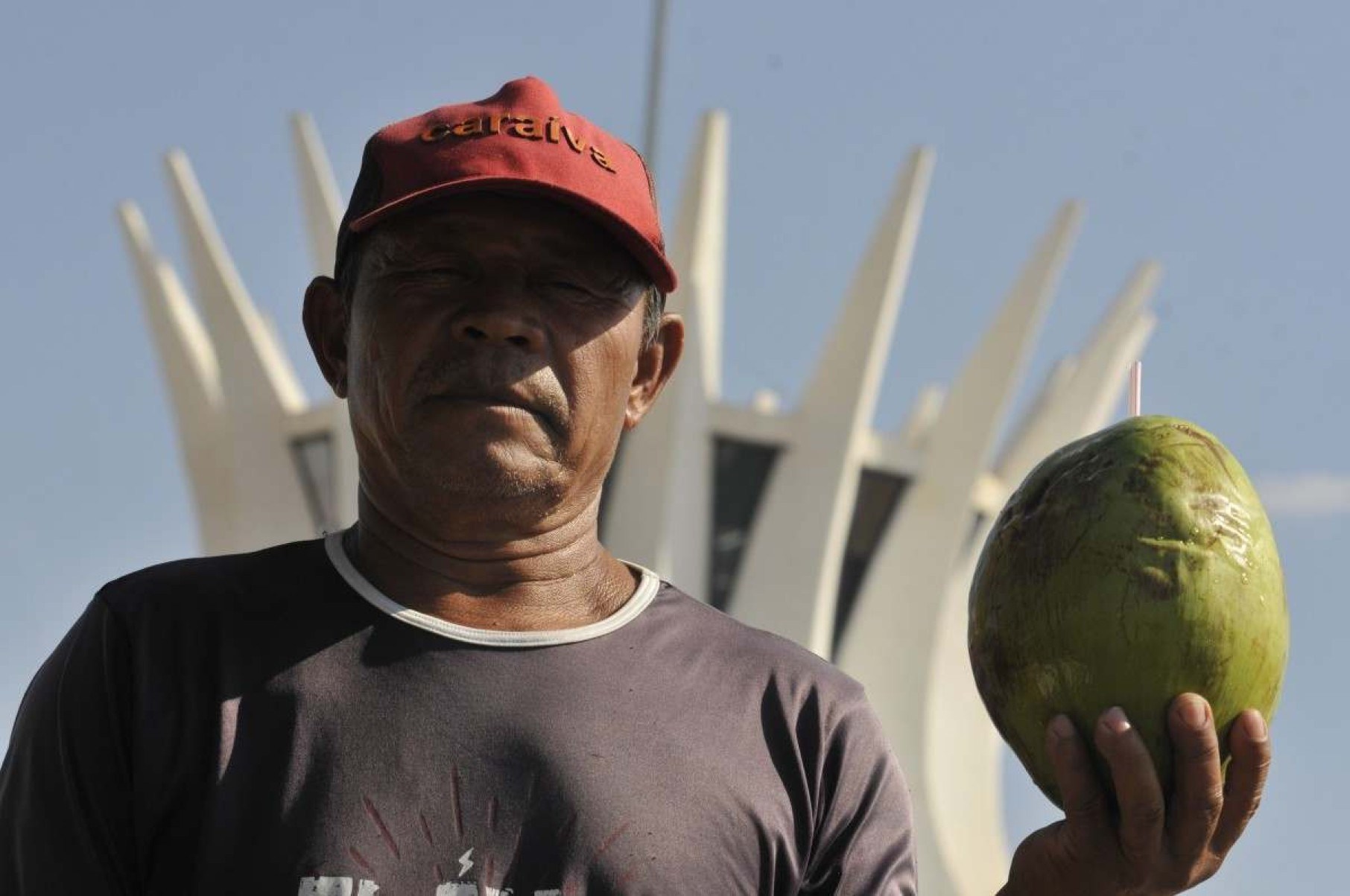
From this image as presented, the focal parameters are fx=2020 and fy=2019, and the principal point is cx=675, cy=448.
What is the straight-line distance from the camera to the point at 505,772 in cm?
247

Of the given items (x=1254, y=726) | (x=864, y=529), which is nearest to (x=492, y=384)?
(x=1254, y=726)

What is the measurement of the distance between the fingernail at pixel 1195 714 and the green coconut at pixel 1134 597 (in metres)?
0.09

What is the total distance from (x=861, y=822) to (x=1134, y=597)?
1.55ft

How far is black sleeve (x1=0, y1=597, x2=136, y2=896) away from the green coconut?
1190 mm

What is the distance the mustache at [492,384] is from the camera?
8.61 ft

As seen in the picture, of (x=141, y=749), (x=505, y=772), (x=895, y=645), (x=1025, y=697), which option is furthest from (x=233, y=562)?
(x=895, y=645)

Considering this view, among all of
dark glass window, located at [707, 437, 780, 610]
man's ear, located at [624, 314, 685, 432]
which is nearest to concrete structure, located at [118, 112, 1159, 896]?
dark glass window, located at [707, 437, 780, 610]

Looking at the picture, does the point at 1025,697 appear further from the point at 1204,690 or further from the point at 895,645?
the point at 895,645

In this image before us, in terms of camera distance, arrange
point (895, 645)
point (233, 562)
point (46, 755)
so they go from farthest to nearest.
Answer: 1. point (895, 645)
2. point (233, 562)
3. point (46, 755)

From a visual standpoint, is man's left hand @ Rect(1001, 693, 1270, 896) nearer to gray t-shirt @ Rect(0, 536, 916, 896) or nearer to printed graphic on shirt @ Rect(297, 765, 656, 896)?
gray t-shirt @ Rect(0, 536, 916, 896)

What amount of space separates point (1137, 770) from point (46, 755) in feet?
4.37

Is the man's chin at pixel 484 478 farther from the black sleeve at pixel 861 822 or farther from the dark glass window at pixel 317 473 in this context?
the dark glass window at pixel 317 473

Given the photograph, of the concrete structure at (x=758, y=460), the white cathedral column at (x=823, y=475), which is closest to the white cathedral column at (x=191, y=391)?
the concrete structure at (x=758, y=460)

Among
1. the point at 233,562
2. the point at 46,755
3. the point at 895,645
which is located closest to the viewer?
the point at 46,755
